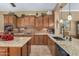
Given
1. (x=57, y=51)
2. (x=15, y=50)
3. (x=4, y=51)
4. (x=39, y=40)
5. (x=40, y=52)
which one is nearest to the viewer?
(x=4, y=51)

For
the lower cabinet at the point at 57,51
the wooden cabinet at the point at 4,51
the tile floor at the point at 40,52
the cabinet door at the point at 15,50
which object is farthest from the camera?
the tile floor at the point at 40,52

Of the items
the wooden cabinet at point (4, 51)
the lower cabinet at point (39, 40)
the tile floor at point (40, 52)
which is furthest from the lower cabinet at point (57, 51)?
the lower cabinet at point (39, 40)

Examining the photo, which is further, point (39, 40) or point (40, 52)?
point (39, 40)

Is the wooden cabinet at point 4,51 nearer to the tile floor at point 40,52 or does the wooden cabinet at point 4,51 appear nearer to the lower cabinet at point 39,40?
the tile floor at point 40,52

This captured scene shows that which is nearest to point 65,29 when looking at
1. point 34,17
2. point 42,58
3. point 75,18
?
point 75,18

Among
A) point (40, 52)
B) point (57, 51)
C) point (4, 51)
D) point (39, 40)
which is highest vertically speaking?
point (4, 51)

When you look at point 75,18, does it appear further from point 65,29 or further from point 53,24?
point 53,24

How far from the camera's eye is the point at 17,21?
875 centimetres

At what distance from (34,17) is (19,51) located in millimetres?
6522

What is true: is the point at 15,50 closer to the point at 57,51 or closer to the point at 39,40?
the point at 57,51

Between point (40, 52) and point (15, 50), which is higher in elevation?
point (15, 50)

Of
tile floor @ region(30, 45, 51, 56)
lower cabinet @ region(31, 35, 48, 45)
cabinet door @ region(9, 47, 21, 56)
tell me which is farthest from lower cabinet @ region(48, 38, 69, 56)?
lower cabinet @ region(31, 35, 48, 45)

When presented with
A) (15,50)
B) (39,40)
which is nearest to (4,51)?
(15,50)

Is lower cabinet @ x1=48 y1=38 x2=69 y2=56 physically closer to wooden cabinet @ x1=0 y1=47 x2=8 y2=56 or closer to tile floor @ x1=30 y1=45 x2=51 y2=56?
tile floor @ x1=30 y1=45 x2=51 y2=56
